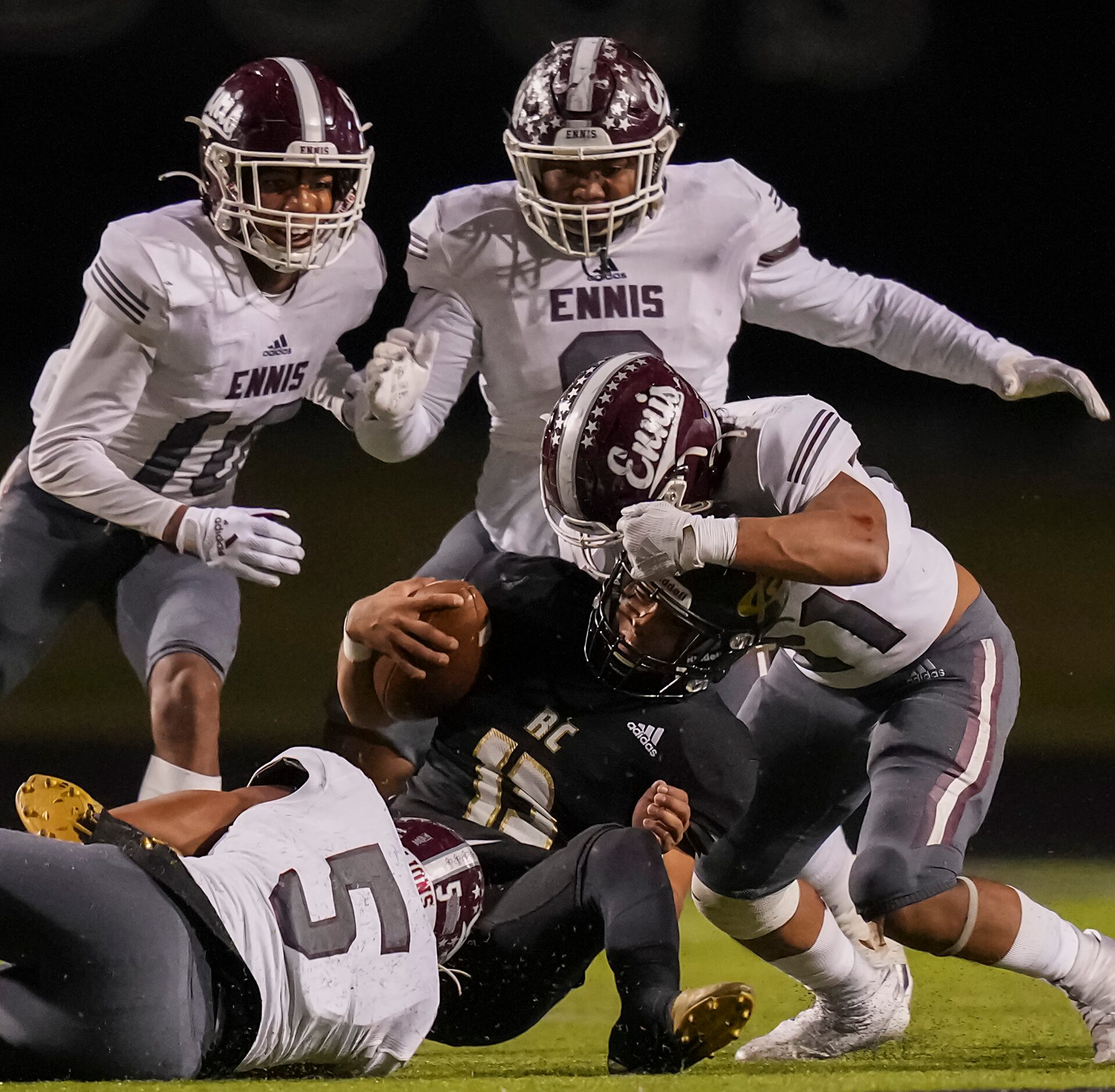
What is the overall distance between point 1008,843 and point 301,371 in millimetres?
2307

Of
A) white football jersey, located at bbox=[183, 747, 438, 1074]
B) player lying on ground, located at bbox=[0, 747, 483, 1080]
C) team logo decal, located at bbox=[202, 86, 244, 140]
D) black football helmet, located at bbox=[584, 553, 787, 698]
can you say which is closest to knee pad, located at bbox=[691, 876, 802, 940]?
black football helmet, located at bbox=[584, 553, 787, 698]

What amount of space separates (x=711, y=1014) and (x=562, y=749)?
622 millimetres

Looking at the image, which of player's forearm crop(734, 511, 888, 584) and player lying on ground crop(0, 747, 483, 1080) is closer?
player lying on ground crop(0, 747, 483, 1080)

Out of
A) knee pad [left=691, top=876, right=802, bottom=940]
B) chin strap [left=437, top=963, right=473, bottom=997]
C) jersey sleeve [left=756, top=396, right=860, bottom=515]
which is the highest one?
jersey sleeve [left=756, top=396, right=860, bottom=515]

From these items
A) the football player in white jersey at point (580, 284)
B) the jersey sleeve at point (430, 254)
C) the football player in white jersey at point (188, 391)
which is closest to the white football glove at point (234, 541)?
the football player in white jersey at point (188, 391)

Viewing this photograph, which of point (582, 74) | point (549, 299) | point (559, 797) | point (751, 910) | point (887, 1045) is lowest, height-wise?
point (887, 1045)

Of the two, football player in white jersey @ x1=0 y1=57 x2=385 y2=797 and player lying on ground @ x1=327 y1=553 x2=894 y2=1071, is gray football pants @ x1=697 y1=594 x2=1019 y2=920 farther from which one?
football player in white jersey @ x1=0 y1=57 x2=385 y2=797

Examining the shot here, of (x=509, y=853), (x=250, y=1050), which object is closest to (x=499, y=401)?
(x=509, y=853)

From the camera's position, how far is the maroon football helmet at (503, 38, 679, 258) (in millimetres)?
3082

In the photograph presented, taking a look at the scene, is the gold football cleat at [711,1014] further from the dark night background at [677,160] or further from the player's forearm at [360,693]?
the dark night background at [677,160]

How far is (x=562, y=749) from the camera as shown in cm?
246

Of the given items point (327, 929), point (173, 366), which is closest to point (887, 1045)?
point (327, 929)

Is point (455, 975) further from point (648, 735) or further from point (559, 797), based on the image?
point (648, 735)

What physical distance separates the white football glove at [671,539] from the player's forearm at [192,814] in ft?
2.03
